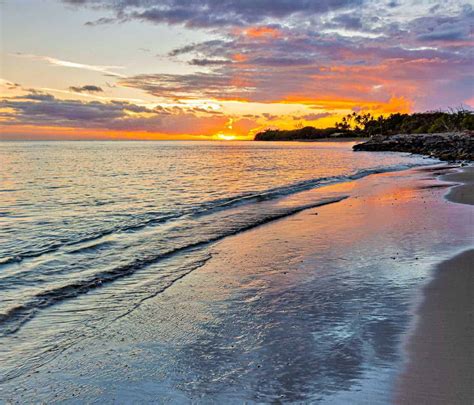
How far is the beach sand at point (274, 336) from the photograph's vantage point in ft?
15.5

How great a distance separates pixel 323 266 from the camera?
31.7ft

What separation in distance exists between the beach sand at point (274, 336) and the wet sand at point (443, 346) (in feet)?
0.09

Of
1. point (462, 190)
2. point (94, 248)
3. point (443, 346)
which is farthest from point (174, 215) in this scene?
point (443, 346)

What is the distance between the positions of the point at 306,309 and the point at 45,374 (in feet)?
11.9

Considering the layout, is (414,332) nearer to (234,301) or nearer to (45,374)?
(234,301)

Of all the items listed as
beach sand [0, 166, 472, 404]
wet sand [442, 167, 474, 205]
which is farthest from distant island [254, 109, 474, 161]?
beach sand [0, 166, 472, 404]

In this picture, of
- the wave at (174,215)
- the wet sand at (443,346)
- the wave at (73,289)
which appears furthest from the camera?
the wave at (174,215)

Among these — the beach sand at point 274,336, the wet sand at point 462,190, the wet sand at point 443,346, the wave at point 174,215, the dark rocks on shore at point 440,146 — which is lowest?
the wave at point 174,215

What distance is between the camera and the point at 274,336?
607 centimetres

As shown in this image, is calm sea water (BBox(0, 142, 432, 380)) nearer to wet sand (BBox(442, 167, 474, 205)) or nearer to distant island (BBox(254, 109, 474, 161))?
wet sand (BBox(442, 167, 474, 205))

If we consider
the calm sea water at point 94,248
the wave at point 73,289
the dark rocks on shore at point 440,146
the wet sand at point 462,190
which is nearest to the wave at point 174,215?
the calm sea water at point 94,248

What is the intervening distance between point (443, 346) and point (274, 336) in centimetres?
197

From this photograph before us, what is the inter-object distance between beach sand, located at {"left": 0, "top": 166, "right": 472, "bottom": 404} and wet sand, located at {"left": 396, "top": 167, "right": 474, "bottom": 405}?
0.03 m

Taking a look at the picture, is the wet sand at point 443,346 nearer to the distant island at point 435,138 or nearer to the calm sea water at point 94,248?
the calm sea water at point 94,248
